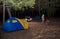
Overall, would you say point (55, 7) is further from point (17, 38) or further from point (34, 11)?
point (17, 38)

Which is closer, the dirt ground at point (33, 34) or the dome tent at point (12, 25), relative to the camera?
the dirt ground at point (33, 34)

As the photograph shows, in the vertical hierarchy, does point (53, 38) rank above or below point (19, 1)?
below

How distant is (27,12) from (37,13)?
2040 mm

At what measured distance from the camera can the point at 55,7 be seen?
3997cm

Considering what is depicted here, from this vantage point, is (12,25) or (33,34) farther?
(12,25)

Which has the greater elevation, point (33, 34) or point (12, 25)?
point (12, 25)

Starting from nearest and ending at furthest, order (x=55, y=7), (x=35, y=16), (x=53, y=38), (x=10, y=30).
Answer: (x=53, y=38)
(x=10, y=30)
(x=35, y=16)
(x=55, y=7)

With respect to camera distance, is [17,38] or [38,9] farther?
[38,9]

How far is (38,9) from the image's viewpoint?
3769 centimetres

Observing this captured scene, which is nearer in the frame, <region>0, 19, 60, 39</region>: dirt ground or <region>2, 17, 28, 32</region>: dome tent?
<region>0, 19, 60, 39</region>: dirt ground

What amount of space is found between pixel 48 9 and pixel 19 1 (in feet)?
42.7

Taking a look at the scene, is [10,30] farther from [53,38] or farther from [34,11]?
[34,11]

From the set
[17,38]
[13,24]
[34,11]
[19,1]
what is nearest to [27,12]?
[34,11]

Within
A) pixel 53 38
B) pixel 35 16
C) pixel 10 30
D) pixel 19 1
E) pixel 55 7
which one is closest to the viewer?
pixel 53 38
